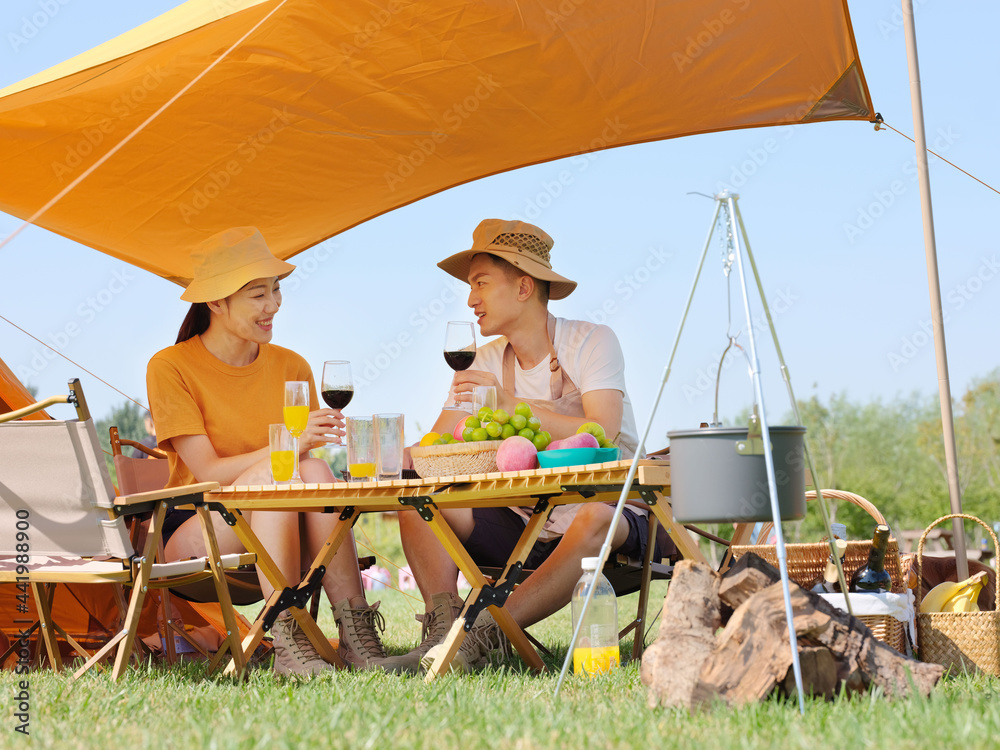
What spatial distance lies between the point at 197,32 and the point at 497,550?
2006mm

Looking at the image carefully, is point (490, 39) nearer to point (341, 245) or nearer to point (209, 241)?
point (209, 241)

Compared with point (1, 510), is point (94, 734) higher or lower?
lower

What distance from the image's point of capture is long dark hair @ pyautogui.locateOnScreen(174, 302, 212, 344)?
11.6 feet

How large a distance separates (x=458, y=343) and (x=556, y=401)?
657 millimetres

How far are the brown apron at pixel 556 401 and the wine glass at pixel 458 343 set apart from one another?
39cm

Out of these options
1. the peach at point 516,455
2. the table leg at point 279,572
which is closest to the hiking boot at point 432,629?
the table leg at point 279,572

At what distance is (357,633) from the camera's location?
3061mm

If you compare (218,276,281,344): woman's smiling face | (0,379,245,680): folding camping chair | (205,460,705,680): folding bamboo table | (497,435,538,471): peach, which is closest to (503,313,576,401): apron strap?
(205,460,705,680): folding bamboo table

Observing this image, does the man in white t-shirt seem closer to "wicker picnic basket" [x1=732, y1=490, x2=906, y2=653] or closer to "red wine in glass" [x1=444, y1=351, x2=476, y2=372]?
"red wine in glass" [x1=444, y1=351, x2=476, y2=372]

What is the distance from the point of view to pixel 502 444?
8.20ft

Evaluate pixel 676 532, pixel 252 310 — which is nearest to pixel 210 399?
pixel 252 310

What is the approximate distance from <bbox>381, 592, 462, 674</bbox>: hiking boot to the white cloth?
0.66 m

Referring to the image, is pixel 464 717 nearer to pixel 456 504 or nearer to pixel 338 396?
pixel 456 504

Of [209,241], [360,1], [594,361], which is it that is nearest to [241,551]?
[209,241]
